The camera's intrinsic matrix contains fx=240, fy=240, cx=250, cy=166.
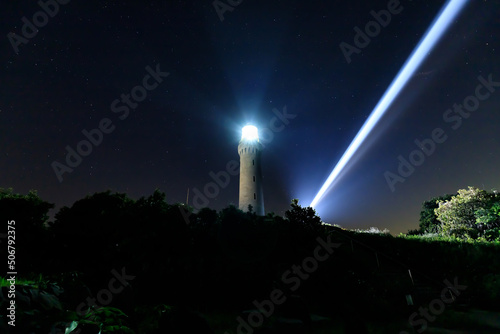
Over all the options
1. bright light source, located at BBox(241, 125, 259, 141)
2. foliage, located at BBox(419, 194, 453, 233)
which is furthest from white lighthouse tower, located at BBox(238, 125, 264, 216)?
foliage, located at BBox(419, 194, 453, 233)

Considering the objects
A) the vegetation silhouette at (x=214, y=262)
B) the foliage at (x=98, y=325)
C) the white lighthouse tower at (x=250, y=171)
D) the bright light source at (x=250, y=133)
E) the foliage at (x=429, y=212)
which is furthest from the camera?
the foliage at (x=429, y=212)

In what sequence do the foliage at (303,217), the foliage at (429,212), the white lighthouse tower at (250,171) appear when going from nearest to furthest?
the foliage at (303,217) < the white lighthouse tower at (250,171) < the foliage at (429,212)

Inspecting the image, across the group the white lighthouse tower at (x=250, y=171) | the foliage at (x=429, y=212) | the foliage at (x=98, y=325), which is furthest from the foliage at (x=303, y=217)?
the foliage at (x=429, y=212)

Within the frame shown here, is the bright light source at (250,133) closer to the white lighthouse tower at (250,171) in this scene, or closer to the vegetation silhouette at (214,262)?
the white lighthouse tower at (250,171)

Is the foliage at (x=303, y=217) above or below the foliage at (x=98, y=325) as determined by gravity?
above

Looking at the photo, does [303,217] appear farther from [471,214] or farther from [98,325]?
[471,214]

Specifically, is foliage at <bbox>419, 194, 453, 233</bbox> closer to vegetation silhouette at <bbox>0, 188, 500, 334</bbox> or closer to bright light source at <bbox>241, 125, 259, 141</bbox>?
bright light source at <bbox>241, 125, 259, 141</bbox>

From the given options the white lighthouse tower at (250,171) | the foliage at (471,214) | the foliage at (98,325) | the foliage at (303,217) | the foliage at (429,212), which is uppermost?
the white lighthouse tower at (250,171)
